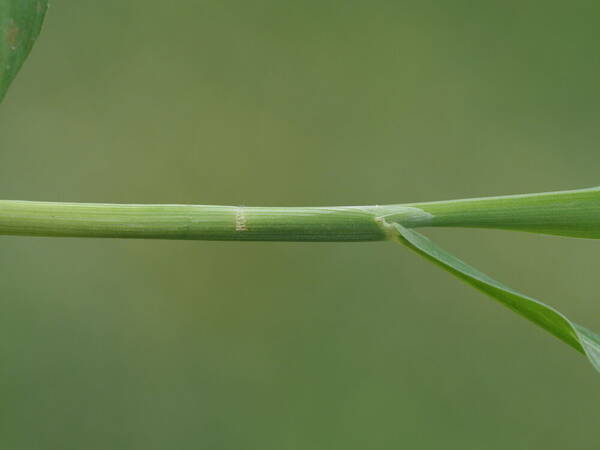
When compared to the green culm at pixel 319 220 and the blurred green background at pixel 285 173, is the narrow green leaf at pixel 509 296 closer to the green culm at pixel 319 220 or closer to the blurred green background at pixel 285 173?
the green culm at pixel 319 220

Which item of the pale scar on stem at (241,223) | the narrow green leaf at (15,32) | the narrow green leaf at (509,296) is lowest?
the narrow green leaf at (509,296)

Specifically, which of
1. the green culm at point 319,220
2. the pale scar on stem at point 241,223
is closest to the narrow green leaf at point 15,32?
the green culm at point 319,220

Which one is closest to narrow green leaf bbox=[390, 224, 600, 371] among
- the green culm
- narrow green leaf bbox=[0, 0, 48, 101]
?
the green culm

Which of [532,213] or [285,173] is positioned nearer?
[532,213]

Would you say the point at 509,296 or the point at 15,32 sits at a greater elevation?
the point at 15,32

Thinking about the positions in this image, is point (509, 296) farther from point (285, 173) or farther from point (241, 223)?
point (285, 173)

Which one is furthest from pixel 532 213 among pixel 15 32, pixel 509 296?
pixel 15 32
